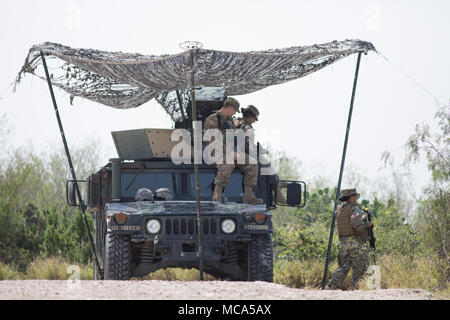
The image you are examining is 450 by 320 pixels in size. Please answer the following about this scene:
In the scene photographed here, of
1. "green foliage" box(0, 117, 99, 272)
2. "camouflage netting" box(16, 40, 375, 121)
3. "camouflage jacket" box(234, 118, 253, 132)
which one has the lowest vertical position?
"green foliage" box(0, 117, 99, 272)

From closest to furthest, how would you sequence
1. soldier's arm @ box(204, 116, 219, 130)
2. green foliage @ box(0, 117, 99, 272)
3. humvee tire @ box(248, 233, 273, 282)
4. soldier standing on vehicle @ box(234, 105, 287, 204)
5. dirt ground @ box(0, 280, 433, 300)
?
dirt ground @ box(0, 280, 433, 300), humvee tire @ box(248, 233, 273, 282), soldier's arm @ box(204, 116, 219, 130), soldier standing on vehicle @ box(234, 105, 287, 204), green foliage @ box(0, 117, 99, 272)

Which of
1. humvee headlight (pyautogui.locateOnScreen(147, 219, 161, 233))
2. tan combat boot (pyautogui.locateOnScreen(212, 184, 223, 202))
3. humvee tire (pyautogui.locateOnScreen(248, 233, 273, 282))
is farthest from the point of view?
tan combat boot (pyautogui.locateOnScreen(212, 184, 223, 202))

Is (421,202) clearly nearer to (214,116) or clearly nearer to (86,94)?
(214,116)

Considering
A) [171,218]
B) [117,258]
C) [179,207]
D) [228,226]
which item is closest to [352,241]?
[228,226]

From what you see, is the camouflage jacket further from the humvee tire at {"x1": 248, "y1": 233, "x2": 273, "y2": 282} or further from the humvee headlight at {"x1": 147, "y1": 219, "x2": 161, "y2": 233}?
the humvee headlight at {"x1": 147, "y1": 219, "x2": 161, "y2": 233}

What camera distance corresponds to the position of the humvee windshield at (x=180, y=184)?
338 inches

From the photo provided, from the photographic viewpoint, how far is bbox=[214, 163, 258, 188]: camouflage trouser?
8438 millimetres

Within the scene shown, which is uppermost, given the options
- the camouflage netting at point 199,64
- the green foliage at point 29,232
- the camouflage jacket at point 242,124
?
the camouflage netting at point 199,64

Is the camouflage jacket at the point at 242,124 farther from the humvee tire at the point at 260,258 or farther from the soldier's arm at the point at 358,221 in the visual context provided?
the soldier's arm at the point at 358,221

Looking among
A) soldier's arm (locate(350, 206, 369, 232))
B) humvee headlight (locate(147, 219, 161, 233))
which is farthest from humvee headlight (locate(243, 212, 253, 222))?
soldier's arm (locate(350, 206, 369, 232))

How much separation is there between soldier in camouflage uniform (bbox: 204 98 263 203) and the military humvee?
4.7 inches

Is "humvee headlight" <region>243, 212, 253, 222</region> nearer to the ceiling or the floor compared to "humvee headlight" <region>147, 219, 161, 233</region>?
nearer to the ceiling

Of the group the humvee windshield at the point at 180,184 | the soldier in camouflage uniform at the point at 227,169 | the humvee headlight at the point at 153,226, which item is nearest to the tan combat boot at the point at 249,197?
the soldier in camouflage uniform at the point at 227,169

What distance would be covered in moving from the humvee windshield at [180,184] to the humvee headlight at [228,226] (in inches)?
29.0
